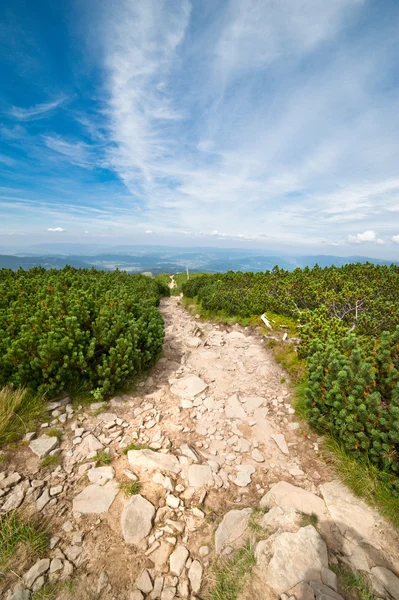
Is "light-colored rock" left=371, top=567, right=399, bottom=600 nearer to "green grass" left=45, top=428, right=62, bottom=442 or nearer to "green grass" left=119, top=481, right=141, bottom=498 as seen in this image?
"green grass" left=119, top=481, right=141, bottom=498

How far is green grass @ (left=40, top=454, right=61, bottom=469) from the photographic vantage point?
4051 mm

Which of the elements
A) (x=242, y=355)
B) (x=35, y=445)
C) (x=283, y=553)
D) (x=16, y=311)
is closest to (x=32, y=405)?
(x=35, y=445)

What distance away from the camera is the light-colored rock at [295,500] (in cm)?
354

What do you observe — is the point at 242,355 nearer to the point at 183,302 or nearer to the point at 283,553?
the point at 283,553

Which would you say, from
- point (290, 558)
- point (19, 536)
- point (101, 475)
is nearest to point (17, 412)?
point (101, 475)

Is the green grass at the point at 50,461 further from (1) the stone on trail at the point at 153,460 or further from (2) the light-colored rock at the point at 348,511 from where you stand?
(2) the light-colored rock at the point at 348,511

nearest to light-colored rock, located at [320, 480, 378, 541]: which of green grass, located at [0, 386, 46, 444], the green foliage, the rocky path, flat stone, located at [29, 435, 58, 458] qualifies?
the rocky path

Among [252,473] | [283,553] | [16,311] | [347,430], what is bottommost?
[252,473]

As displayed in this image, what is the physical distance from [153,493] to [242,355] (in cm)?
573

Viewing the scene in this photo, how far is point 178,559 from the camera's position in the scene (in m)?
3.02

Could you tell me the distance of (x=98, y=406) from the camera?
561 centimetres

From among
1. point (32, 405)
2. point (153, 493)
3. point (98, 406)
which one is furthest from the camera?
point (98, 406)

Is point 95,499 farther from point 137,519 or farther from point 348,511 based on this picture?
point 348,511

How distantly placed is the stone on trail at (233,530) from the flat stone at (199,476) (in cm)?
63
